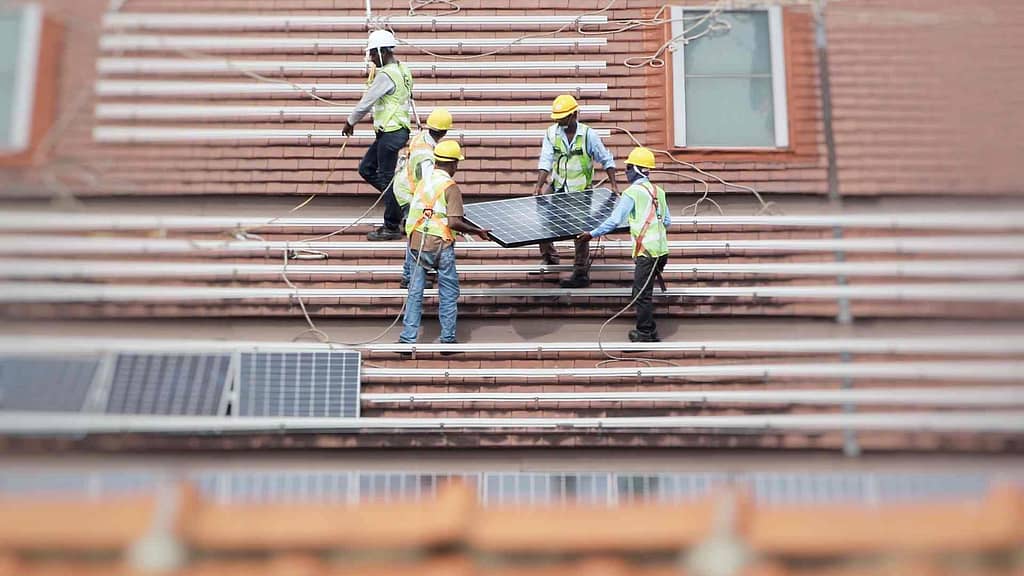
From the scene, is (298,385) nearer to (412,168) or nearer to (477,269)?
(477,269)

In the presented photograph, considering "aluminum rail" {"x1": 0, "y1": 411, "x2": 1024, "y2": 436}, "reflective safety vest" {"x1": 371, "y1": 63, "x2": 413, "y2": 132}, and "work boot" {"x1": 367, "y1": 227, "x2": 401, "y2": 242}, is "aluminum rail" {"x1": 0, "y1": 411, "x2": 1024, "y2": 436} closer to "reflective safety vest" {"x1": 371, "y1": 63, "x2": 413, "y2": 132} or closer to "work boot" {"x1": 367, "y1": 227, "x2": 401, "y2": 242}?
"work boot" {"x1": 367, "y1": 227, "x2": 401, "y2": 242}

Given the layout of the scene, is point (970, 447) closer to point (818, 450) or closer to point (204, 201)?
point (818, 450)

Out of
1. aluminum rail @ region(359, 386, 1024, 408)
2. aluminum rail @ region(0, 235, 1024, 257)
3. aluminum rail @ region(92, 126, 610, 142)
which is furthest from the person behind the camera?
aluminum rail @ region(92, 126, 610, 142)

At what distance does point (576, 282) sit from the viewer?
9938 mm

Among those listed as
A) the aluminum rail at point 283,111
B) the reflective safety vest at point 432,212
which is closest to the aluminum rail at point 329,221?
the aluminum rail at point 283,111

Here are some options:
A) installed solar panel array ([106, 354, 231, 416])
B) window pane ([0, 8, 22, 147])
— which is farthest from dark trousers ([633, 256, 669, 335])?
window pane ([0, 8, 22, 147])

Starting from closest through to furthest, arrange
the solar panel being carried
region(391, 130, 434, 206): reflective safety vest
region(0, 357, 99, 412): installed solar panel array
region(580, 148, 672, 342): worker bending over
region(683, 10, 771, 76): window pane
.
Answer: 1. region(0, 357, 99, 412): installed solar panel array
2. the solar panel being carried
3. region(580, 148, 672, 342): worker bending over
4. region(391, 130, 434, 206): reflective safety vest
5. region(683, 10, 771, 76): window pane

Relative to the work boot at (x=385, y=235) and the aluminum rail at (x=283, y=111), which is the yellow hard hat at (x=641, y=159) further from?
the work boot at (x=385, y=235)

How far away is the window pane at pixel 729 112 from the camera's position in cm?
1077

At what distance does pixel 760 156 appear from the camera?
35.0 ft

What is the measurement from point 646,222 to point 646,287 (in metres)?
0.57

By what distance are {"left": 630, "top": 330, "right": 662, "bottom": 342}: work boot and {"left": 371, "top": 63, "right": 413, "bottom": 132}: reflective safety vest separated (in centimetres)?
294

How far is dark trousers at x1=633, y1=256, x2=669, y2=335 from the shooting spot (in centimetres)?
930

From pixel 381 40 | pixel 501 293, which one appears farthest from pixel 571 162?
pixel 381 40
